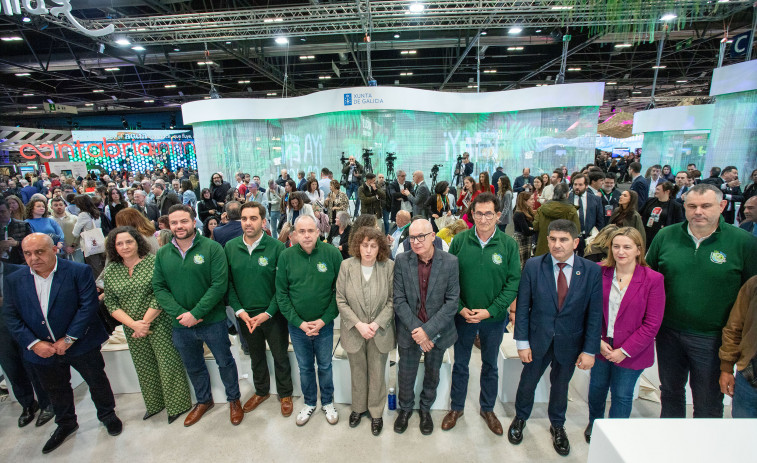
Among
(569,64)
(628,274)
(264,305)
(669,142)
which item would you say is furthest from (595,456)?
(569,64)

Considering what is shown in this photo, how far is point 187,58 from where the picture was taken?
1134cm

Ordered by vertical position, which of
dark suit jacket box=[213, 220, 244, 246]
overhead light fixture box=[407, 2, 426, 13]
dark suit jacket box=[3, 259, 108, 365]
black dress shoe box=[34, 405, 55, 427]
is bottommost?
black dress shoe box=[34, 405, 55, 427]

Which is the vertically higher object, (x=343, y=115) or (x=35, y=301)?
(x=343, y=115)

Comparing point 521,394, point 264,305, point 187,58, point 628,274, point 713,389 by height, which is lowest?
point 521,394

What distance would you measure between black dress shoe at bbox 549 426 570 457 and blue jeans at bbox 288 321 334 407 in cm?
156

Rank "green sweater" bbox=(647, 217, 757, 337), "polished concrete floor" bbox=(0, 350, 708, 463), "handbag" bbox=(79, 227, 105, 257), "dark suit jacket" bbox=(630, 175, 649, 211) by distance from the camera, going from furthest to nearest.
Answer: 1. "dark suit jacket" bbox=(630, 175, 649, 211)
2. "handbag" bbox=(79, 227, 105, 257)
3. "polished concrete floor" bbox=(0, 350, 708, 463)
4. "green sweater" bbox=(647, 217, 757, 337)

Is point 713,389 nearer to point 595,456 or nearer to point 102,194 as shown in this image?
point 595,456

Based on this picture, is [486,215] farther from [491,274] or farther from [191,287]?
[191,287]

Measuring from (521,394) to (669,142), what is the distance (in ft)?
42.2

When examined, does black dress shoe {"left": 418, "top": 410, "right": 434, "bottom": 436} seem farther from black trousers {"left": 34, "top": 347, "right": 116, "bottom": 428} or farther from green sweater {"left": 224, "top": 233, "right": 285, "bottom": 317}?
black trousers {"left": 34, "top": 347, "right": 116, "bottom": 428}

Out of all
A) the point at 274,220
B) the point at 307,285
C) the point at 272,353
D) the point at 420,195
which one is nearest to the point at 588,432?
the point at 307,285

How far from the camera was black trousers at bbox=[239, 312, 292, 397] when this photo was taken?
8.26ft

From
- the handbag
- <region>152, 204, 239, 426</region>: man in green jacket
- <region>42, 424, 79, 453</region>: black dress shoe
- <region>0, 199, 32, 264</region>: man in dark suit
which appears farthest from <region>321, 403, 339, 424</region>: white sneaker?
the handbag

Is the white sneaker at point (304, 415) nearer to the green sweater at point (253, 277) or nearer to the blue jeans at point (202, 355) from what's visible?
the blue jeans at point (202, 355)
